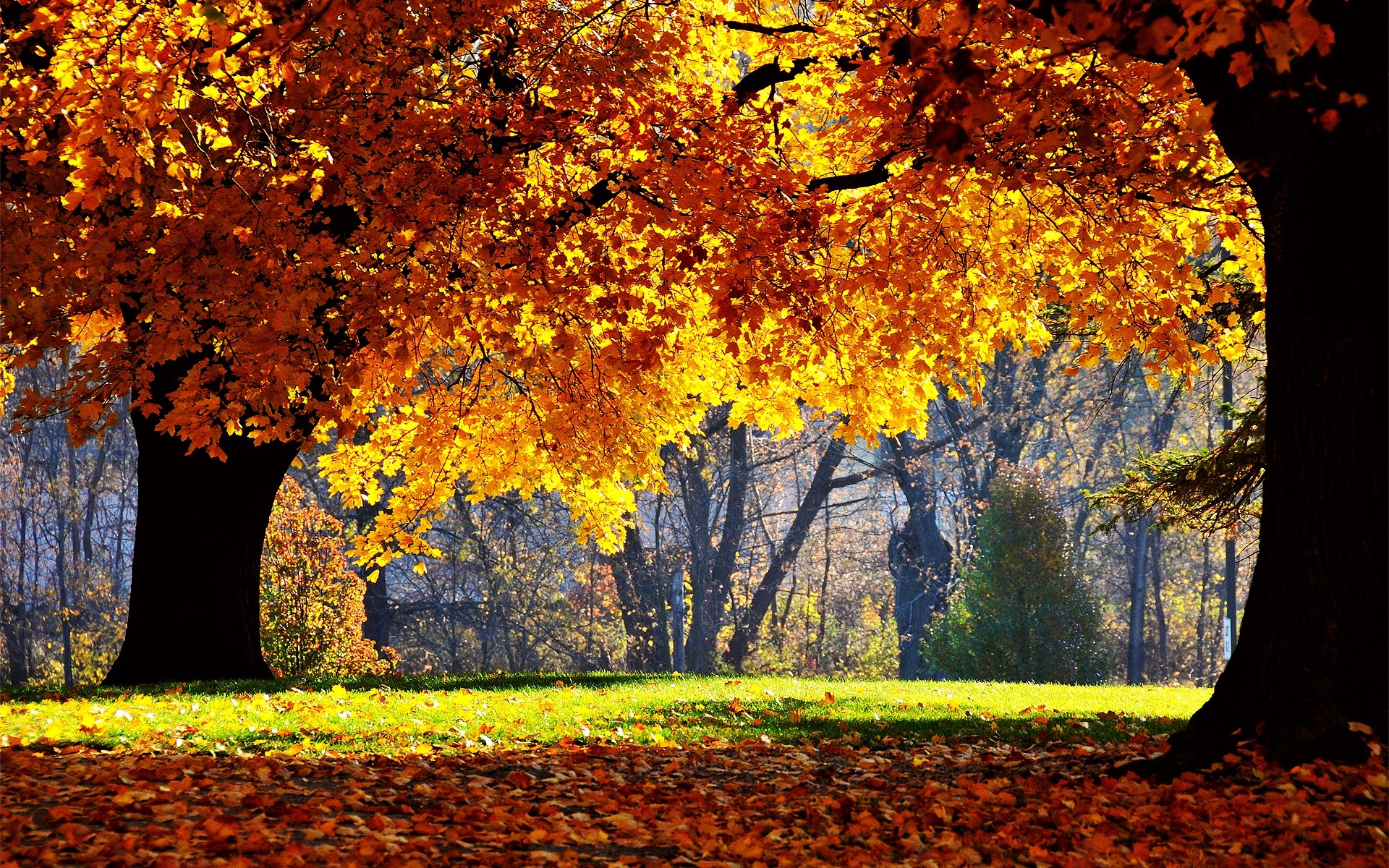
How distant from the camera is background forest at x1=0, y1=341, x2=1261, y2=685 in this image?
2103 centimetres

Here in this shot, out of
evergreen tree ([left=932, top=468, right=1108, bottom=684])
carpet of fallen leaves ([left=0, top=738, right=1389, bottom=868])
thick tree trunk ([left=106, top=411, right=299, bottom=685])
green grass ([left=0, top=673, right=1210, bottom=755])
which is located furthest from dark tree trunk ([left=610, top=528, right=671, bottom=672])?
carpet of fallen leaves ([left=0, top=738, right=1389, bottom=868])

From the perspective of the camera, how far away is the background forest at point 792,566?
21.0 meters

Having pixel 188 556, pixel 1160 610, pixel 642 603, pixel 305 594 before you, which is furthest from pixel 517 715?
pixel 1160 610

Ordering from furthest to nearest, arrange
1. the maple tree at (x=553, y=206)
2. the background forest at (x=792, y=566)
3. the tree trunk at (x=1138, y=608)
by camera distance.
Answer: the tree trunk at (x=1138, y=608) → the background forest at (x=792, y=566) → the maple tree at (x=553, y=206)

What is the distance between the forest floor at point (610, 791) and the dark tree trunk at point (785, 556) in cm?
1683

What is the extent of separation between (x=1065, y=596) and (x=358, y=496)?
12.5 m

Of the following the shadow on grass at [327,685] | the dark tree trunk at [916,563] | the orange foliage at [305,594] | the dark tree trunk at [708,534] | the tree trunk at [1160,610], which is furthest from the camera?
the tree trunk at [1160,610]

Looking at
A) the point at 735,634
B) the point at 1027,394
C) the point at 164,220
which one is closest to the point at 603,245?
the point at 164,220

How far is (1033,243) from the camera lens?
394 inches

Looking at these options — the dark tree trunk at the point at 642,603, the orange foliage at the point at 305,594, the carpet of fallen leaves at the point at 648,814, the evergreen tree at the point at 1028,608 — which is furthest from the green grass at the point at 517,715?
the dark tree trunk at the point at 642,603

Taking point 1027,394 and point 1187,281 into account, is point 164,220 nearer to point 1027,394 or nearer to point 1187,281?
point 1187,281

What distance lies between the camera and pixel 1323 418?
571cm

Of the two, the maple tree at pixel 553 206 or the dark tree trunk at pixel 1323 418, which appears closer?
the dark tree trunk at pixel 1323 418

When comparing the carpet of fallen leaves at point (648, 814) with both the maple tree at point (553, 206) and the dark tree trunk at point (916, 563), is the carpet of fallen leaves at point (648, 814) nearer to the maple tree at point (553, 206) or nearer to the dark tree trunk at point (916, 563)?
the maple tree at point (553, 206)
